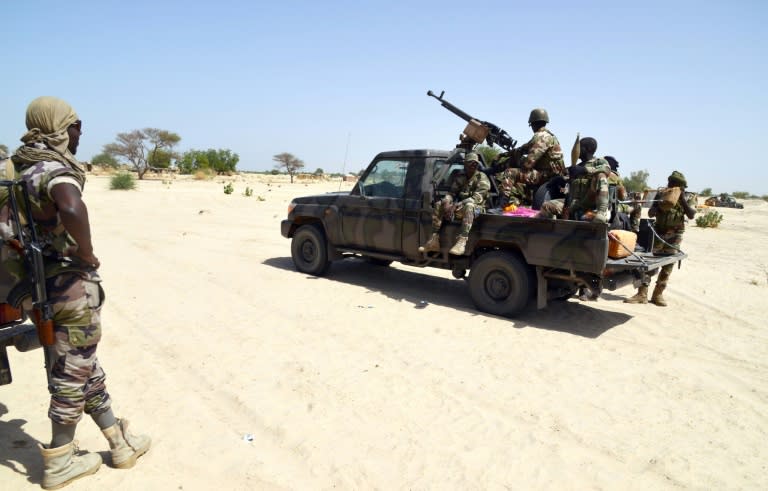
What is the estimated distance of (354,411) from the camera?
3736mm

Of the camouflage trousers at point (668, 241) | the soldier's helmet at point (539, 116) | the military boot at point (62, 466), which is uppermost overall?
the soldier's helmet at point (539, 116)

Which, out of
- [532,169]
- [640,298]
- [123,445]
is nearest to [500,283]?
[532,169]

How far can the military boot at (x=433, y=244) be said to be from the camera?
255 inches

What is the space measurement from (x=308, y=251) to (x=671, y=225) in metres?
5.25

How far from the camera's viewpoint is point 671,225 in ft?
22.1

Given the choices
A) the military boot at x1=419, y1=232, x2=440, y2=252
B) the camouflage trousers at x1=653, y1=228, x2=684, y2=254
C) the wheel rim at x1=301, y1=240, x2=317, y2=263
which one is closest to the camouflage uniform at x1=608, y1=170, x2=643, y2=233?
the camouflage trousers at x1=653, y1=228, x2=684, y2=254

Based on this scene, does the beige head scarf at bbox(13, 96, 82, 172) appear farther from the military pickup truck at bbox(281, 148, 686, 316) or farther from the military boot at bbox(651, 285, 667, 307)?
the military boot at bbox(651, 285, 667, 307)

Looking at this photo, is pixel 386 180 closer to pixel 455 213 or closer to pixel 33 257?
pixel 455 213

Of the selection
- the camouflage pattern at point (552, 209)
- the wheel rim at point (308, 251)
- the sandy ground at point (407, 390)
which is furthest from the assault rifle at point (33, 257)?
the wheel rim at point (308, 251)

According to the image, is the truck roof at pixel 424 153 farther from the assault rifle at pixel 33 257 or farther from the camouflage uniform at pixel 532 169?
the assault rifle at pixel 33 257

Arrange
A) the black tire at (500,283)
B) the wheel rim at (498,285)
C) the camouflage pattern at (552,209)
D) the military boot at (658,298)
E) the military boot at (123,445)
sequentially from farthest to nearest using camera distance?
1. the military boot at (658,298)
2. the wheel rim at (498,285)
3. the black tire at (500,283)
4. the camouflage pattern at (552,209)
5. the military boot at (123,445)

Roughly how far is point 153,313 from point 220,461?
3.26 metres

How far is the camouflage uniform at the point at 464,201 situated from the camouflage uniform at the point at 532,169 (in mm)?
307

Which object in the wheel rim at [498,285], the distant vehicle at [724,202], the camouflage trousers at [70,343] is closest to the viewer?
the camouflage trousers at [70,343]
